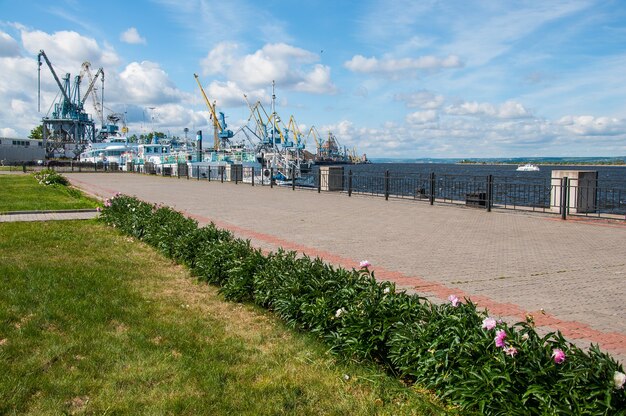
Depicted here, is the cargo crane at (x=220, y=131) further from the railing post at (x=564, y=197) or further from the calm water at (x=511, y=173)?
the railing post at (x=564, y=197)

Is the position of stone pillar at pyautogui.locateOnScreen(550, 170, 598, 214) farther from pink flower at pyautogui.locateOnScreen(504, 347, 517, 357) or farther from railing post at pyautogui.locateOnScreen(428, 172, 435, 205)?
pink flower at pyautogui.locateOnScreen(504, 347, 517, 357)

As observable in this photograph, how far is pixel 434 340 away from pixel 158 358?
6.95ft

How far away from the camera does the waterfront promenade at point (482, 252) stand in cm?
549

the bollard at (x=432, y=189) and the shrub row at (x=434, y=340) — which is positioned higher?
the bollard at (x=432, y=189)

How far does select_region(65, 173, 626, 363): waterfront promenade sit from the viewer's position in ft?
18.0

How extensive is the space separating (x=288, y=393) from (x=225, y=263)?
297 centimetres

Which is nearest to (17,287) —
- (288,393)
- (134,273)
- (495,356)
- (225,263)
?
(134,273)

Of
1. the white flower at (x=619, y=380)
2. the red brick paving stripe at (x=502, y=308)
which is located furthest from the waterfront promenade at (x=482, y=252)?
the white flower at (x=619, y=380)

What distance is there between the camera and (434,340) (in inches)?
145

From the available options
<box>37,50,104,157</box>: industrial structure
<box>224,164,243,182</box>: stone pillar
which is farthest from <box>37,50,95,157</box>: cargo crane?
<box>224,164,243,182</box>: stone pillar

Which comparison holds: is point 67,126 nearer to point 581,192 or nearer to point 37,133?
point 37,133

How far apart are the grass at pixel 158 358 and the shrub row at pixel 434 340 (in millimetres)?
193

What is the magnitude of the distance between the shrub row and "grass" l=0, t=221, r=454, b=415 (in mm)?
193

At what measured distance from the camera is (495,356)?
328 cm
